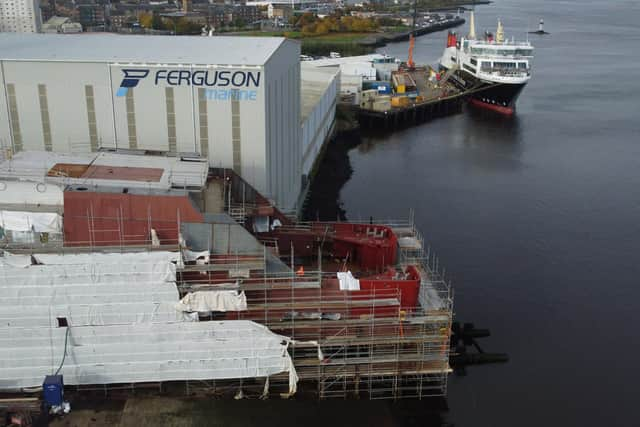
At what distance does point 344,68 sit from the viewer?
58.2m

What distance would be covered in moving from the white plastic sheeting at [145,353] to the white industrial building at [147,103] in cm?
635

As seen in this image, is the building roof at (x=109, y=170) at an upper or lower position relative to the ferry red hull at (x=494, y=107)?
upper

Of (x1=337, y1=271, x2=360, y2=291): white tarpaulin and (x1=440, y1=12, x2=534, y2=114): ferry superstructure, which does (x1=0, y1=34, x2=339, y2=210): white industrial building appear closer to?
(x1=337, y1=271, x2=360, y2=291): white tarpaulin

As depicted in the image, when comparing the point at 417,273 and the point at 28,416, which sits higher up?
the point at 417,273

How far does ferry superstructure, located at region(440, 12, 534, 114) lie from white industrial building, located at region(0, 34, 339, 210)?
38043 mm

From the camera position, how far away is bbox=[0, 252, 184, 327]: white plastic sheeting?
47.5ft

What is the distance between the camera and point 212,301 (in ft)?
49.4

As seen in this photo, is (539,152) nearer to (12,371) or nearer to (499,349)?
(499,349)

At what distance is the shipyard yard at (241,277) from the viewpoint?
1495 centimetres

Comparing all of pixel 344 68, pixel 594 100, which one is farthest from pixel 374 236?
pixel 594 100

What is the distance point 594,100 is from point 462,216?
33455 mm

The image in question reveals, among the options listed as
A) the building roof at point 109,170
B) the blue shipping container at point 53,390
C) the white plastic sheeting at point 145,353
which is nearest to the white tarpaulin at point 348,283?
the white plastic sheeting at point 145,353

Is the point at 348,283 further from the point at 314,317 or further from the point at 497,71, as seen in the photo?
the point at 497,71

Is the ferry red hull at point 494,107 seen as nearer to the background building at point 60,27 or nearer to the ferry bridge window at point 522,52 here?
the ferry bridge window at point 522,52
